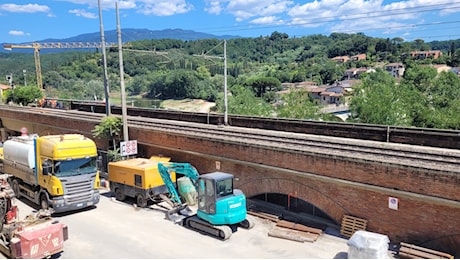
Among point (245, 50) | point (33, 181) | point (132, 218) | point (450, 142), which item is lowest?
point (132, 218)

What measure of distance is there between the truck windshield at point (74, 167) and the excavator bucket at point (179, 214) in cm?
392

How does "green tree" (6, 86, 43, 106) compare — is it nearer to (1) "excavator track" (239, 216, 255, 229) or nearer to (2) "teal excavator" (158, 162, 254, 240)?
(2) "teal excavator" (158, 162, 254, 240)

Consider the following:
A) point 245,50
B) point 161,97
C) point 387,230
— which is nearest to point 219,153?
point 387,230

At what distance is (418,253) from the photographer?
37.8 feet

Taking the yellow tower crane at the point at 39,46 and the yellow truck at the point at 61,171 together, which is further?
the yellow tower crane at the point at 39,46

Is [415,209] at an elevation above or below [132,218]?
above

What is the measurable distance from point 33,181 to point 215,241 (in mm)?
9342

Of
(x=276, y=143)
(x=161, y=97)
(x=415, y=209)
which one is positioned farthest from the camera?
(x=161, y=97)

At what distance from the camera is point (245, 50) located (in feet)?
589

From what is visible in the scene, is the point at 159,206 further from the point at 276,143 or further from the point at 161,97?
the point at 161,97

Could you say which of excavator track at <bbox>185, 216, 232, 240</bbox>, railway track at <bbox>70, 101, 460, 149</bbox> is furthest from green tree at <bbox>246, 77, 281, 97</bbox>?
excavator track at <bbox>185, 216, 232, 240</bbox>

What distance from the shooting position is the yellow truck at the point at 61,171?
50.9 feet

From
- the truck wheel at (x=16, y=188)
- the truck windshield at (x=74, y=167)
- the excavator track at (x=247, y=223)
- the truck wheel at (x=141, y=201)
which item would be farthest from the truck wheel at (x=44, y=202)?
the excavator track at (x=247, y=223)

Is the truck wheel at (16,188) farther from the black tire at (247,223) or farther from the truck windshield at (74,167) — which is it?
the black tire at (247,223)
